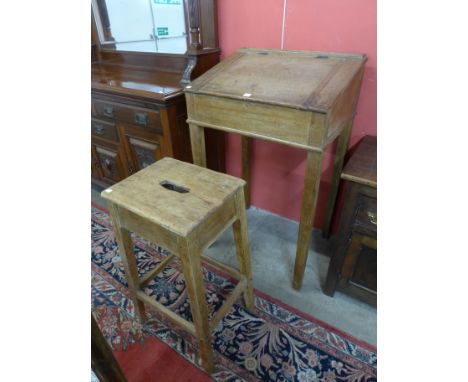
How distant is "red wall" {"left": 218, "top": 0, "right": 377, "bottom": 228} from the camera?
52.4 inches

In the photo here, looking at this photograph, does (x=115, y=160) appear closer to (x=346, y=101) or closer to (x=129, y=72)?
(x=129, y=72)

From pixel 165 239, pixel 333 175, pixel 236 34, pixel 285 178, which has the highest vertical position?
pixel 236 34

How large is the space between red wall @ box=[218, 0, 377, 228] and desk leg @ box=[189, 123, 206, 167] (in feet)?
1.71

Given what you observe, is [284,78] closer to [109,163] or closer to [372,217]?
[372,217]

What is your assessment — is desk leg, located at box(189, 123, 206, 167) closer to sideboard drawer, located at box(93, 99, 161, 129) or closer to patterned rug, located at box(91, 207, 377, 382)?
sideboard drawer, located at box(93, 99, 161, 129)

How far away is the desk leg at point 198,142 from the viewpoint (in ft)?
4.69

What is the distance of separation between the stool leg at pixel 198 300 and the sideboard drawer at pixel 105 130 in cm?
127

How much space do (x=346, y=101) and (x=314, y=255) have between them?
0.96 m

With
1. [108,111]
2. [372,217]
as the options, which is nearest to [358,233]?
[372,217]

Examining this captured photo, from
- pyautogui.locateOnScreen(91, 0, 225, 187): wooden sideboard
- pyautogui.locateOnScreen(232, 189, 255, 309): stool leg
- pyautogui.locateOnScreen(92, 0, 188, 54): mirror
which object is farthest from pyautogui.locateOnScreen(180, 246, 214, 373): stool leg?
pyautogui.locateOnScreen(92, 0, 188, 54): mirror

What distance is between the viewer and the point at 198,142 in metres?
1.47

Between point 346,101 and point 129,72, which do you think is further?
point 129,72
